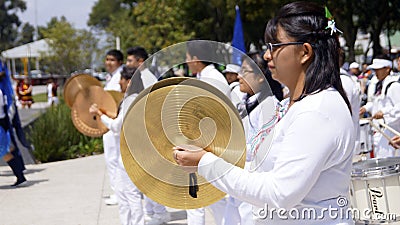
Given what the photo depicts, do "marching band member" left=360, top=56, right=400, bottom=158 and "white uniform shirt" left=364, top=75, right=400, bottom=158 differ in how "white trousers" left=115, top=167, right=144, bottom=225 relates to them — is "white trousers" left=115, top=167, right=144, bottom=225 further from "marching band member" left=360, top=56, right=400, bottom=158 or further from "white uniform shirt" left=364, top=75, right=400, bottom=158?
"white uniform shirt" left=364, top=75, right=400, bottom=158

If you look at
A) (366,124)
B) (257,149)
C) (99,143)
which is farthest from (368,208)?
(99,143)

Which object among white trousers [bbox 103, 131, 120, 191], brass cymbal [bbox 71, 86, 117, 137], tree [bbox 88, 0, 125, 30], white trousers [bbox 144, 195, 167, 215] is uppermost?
tree [bbox 88, 0, 125, 30]

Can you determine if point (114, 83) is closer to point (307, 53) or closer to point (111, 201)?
point (111, 201)

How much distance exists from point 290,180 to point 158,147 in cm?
59

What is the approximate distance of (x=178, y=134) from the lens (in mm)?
2344

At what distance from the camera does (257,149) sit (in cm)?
238

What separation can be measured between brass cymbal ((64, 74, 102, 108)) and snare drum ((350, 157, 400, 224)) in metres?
3.26

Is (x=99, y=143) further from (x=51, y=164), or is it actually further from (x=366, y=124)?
(x=366, y=124)

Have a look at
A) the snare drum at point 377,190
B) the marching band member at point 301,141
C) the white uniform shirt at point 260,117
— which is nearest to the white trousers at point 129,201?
the snare drum at point 377,190

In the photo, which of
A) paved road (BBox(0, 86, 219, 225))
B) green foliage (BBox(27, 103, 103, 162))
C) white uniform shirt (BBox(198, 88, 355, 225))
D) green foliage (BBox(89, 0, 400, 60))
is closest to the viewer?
white uniform shirt (BBox(198, 88, 355, 225))

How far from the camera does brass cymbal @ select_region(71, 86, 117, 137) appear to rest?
6.32m

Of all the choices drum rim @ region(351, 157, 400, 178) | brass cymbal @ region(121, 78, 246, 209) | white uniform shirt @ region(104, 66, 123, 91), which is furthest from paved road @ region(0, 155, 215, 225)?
brass cymbal @ region(121, 78, 246, 209)

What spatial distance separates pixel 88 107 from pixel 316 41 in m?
4.66

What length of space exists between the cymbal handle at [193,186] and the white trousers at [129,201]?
337 cm
